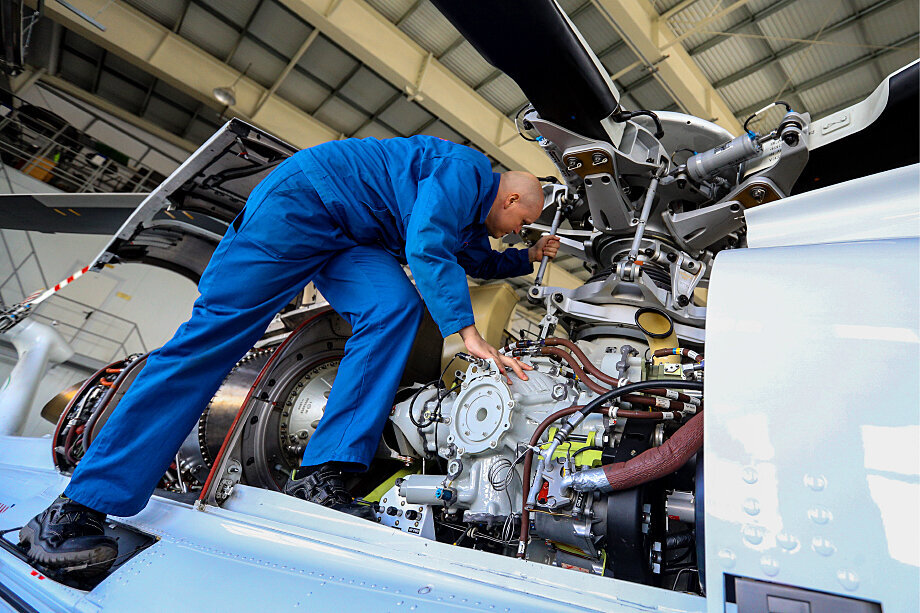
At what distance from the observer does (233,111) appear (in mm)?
9031

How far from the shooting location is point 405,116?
8.91 metres

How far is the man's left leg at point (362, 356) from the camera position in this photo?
6.13 ft

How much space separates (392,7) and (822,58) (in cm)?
533

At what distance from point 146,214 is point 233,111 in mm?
6885

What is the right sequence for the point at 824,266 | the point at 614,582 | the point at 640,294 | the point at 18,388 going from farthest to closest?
the point at 18,388 → the point at 640,294 → the point at 614,582 → the point at 824,266

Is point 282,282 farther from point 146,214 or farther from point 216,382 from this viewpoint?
point 146,214

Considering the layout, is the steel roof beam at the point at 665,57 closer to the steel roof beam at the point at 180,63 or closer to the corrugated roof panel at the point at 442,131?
the corrugated roof panel at the point at 442,131

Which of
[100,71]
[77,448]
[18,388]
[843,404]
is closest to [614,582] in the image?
[843,404]

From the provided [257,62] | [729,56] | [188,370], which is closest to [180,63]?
[257,62]

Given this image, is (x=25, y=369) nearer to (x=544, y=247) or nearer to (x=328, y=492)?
(x=328, y=492)

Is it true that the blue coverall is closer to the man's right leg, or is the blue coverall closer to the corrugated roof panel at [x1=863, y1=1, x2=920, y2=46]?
the man's right leg

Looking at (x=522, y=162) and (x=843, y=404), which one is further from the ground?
(x=522, y=162)

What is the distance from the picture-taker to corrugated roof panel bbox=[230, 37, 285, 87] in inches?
329

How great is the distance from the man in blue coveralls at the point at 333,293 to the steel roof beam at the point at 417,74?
217 inches
